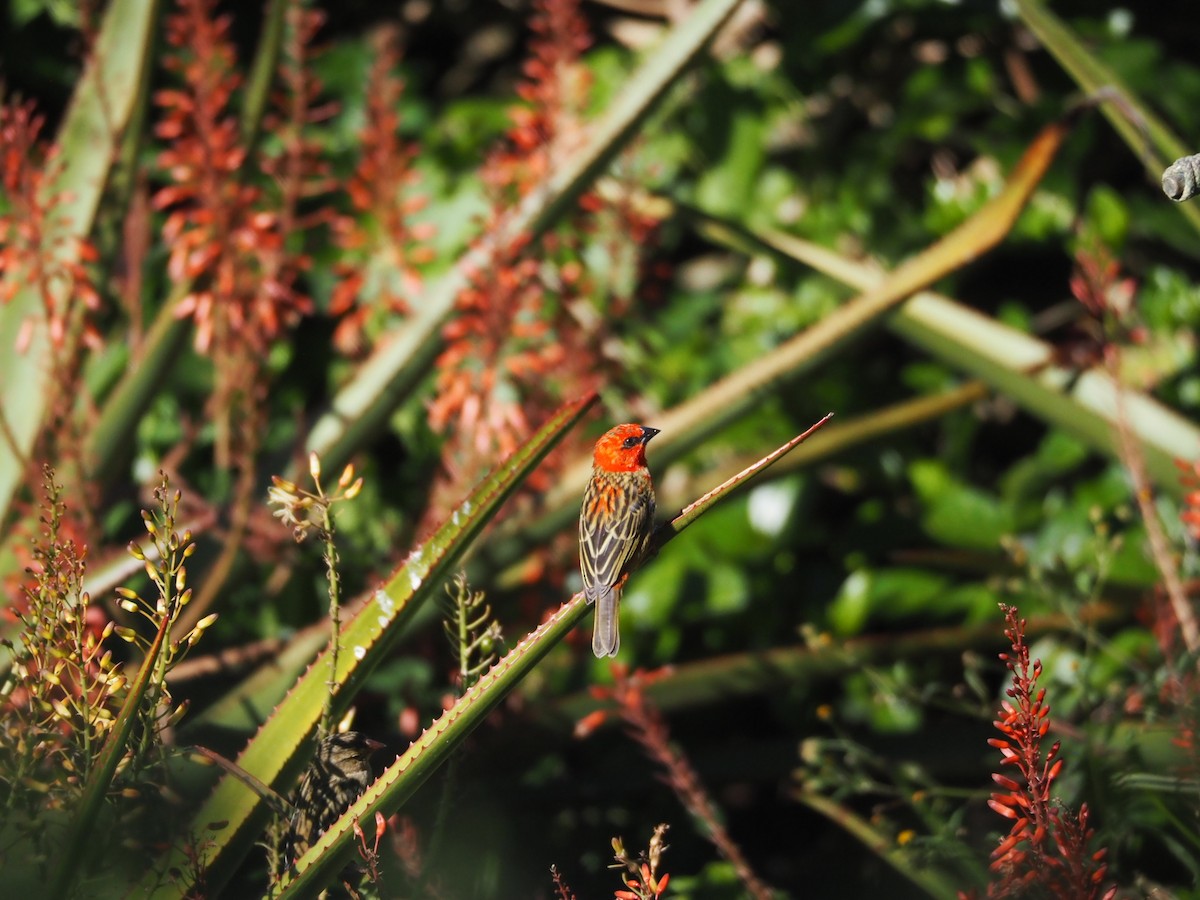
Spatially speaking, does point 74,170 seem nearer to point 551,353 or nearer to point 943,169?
point 551,353

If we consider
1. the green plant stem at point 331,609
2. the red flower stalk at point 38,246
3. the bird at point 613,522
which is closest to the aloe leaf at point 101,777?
the green plant stem at point 331,609

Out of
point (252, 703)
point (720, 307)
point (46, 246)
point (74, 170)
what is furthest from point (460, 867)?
point (720, 307)

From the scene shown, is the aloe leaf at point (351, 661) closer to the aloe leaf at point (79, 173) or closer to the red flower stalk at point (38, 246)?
the red flower stalk at point (38, 246)

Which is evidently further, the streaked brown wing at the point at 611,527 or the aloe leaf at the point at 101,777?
the streaked brown wing at the point at 611,527

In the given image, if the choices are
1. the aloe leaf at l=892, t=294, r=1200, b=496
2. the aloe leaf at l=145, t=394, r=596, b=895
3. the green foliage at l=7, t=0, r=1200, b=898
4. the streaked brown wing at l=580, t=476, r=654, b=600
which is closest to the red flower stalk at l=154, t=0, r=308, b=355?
the green foliage at l=7, t=0, r=1200, b=898

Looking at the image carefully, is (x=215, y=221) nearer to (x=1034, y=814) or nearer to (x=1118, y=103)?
(x=1118, y=103)

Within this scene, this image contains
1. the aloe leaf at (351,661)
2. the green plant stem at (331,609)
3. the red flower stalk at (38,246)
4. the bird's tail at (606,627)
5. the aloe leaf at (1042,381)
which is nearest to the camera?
the green plant stem at (331,609)

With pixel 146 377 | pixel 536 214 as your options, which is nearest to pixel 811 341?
pixel 536 214
